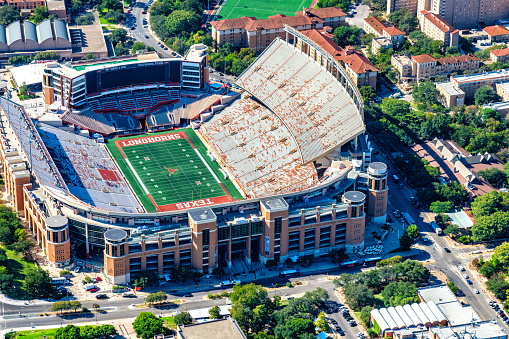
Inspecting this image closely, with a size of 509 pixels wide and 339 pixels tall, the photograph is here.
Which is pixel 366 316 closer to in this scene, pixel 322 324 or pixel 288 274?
pixel 322 324

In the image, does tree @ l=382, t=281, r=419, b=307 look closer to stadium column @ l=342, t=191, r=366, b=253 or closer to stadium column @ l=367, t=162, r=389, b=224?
stadium column @ l=342, t=191, r=366, b=253

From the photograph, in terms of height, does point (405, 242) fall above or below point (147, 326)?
below

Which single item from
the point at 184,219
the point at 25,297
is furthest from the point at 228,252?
the point at 25,297

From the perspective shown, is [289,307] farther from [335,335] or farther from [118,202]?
[118,202]

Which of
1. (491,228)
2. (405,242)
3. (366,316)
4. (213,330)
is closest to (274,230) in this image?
(366,316)

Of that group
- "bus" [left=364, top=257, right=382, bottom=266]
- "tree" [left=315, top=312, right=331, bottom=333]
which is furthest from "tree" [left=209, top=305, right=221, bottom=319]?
"bus" [left=364, top=257, right=382, bottom=266]

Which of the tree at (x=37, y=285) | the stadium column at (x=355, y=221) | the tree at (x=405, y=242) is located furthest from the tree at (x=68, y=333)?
the tree at (x=405, y=242)
